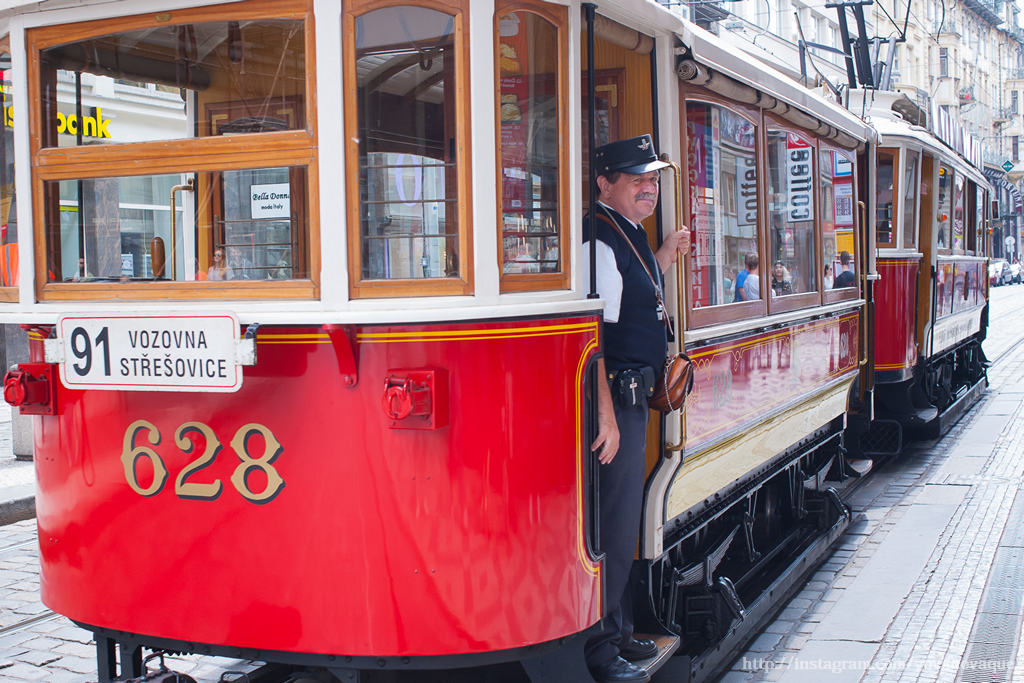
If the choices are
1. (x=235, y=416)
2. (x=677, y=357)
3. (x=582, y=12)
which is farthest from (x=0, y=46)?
(x=677, y=357)

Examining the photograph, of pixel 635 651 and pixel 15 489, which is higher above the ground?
pixel 635 651

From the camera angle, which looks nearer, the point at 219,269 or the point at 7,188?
the point at 219,269

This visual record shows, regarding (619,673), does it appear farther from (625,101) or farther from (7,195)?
(7,195)

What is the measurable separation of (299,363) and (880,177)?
8.09 metres

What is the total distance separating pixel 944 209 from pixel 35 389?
9.55 metres

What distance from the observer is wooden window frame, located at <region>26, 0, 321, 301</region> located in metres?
3.13

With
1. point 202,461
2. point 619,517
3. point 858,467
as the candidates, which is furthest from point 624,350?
point 858,467

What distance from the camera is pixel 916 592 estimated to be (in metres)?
5.91

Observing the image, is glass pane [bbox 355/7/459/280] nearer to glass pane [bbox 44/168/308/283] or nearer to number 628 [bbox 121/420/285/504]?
glass pane [bbox 44/168/308/283]

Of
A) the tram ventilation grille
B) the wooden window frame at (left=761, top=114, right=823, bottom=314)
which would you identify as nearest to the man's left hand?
the wooden window frame at (left=761, top=114, right=823, bottom=314)

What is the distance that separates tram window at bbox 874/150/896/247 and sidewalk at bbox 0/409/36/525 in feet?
23.2

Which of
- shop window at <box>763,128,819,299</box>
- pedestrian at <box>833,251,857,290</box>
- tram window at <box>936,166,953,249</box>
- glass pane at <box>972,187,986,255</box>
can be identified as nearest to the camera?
shop window at <box>763,128,819,299</box>

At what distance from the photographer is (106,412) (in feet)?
11.2

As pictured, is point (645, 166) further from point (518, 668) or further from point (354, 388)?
point (518, 668)
